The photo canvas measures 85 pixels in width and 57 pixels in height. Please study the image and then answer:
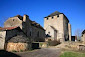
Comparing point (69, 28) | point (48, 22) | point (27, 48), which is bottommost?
point (27, 48)

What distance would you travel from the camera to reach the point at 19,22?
24594mm

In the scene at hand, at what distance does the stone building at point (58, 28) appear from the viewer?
132ft

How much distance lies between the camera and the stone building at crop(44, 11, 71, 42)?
4022 cm

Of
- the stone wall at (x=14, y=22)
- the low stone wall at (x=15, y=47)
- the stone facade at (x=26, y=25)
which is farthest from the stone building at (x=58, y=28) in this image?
the low stone wall at (x=15, y=47)

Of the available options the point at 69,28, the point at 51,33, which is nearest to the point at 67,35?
the point at 69,28

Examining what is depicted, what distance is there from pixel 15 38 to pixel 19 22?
386 inches

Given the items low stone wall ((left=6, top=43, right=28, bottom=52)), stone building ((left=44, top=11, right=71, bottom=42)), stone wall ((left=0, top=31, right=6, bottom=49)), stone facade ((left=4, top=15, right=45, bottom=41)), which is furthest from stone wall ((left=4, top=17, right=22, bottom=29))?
stone building ((left=44, top=11, right=71, bottom=42))

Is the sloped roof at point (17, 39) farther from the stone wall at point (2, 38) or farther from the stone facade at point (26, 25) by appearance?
the stone facade at point (26, 25)

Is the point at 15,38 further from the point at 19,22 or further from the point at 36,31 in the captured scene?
the point at 36,31

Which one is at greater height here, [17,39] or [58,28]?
[58,28]

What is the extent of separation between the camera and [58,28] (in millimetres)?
42375

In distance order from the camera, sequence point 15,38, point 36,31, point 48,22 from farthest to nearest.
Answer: point 48,22, point 36,31, point 15,38

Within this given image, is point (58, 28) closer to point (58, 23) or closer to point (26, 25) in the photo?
point (58, 23)

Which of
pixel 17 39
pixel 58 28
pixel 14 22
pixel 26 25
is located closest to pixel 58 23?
pixel 58 28
